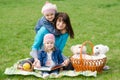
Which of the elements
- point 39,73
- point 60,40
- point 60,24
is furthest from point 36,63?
point 60,24

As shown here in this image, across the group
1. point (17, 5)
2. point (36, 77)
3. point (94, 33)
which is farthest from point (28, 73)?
→ point (17, 5)

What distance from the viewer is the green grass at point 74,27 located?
20.3ft

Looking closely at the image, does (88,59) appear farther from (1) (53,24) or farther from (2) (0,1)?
(2) (0,1)

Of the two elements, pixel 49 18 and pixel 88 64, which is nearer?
pixel 88 64

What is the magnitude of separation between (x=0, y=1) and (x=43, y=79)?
35.7 ft

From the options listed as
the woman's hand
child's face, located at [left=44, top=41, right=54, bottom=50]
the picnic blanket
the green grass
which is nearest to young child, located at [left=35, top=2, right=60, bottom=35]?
child's face, located at [left=44, top=41, right=54, bottom=50]

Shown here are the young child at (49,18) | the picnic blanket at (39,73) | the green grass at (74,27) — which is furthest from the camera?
the green grass at (74,27)

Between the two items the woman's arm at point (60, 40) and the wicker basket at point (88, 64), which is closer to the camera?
the wicker basket at point (88, 64)

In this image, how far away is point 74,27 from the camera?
31.0ft

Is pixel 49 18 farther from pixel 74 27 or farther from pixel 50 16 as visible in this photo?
pixel 74 27

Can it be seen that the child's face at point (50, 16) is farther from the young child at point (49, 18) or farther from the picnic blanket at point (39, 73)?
the picnic blanket at point (39, 73)

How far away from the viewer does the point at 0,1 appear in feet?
50.9

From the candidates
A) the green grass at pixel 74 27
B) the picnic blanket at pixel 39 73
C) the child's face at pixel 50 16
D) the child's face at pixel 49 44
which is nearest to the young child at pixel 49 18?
the child's face at pixel 50 16

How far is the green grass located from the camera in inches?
244
